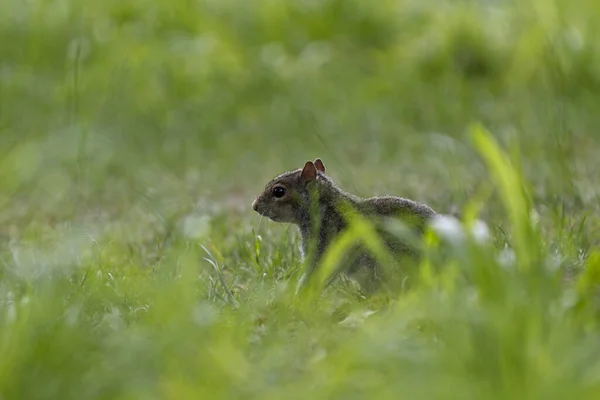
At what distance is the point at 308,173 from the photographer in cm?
493

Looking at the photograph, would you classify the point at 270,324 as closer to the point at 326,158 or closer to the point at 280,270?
the point at 280,270

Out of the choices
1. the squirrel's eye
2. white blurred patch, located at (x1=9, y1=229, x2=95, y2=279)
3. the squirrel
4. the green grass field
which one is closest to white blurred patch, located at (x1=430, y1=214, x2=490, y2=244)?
the green grass field

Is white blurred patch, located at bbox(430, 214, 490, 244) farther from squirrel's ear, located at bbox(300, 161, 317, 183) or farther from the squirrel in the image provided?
squirrel's ear, located at bbox(300, 161, 317, 183)

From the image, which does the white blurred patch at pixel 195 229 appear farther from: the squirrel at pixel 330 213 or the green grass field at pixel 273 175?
the squirrel at pixel 330 213

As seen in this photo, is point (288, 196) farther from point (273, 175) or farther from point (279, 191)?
point (273, 175)

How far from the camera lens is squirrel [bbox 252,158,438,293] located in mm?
4449

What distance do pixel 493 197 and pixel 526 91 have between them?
2794mm

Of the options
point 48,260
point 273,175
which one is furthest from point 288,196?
point 273,175

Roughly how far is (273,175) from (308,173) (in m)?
2.92

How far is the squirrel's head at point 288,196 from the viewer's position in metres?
4.98

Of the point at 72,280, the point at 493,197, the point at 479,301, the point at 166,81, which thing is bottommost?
the point at 479,301

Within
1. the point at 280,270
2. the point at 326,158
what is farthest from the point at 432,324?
the point at 326,158

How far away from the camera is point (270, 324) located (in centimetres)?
377

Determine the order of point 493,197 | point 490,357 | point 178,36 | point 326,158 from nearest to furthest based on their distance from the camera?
1. point 490,357
2. point 493,197
3. point 326,158
4. point 178,36
